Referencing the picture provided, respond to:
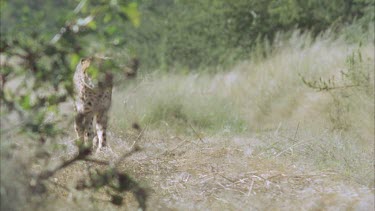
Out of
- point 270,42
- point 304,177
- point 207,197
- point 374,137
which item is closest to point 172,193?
point 207,197

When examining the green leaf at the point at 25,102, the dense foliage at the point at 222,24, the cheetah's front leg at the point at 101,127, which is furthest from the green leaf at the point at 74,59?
the dense foliage at the point at 222,24

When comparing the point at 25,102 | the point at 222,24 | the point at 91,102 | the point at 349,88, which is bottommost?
the point at 222,24

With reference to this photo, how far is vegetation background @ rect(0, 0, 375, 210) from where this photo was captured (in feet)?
16.4

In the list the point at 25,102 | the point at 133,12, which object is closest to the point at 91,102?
the point at 25,102

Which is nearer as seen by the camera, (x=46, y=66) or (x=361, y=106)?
(x=46, y=66)

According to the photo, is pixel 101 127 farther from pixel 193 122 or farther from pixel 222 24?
pixel 222 24

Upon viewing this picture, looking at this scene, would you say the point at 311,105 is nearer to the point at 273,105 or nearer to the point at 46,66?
the point at 273,105

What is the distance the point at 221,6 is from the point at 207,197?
1326 cm

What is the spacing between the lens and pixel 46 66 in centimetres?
505

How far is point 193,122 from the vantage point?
1291 centimetres

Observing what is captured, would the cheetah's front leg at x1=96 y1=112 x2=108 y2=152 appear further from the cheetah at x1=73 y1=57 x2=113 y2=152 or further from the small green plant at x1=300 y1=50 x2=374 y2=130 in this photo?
the small green plant at x1=300 y1=50 x2=374 y2=130

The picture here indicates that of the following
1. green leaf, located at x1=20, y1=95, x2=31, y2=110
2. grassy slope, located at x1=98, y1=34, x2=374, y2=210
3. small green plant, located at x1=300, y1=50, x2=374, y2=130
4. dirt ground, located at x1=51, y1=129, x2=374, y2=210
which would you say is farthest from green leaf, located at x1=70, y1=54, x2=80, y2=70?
small green plant, located at x1=300, y1=50, x2=374, y2=130

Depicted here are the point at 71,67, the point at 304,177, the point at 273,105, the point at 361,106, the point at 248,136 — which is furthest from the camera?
the point at 273,105

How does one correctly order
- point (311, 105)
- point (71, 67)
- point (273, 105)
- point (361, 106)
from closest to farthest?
point (71, 67) < point (361, 106) < point (311, 105) < point (273, 105)
